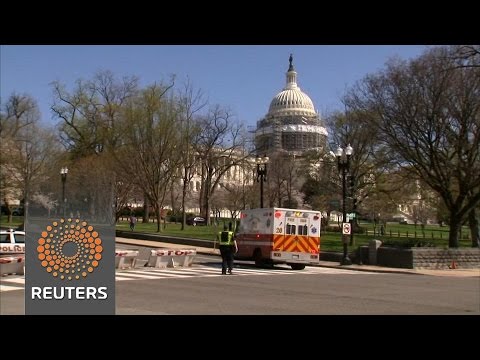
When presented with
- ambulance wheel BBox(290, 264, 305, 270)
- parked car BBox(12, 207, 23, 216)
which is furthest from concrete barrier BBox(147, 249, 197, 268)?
parked car BBox(12, 207, 23, 216)

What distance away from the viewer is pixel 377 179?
51.7 m

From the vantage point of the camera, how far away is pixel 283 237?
2606 cm

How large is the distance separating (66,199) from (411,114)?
90.0ft

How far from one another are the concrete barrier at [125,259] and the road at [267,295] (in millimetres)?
903

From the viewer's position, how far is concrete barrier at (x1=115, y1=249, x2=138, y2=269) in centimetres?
2227

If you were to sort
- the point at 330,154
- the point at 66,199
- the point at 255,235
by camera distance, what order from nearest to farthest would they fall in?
the point at 66,199 → the point at 255,235 → the point at 330,154

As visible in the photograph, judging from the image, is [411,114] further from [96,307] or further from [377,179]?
[96,307]

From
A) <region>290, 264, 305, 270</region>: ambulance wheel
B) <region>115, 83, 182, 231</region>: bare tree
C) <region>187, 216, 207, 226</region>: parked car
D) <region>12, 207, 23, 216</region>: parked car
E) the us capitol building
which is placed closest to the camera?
<region>290, 264, 305, 270</region>: ambulance wheel

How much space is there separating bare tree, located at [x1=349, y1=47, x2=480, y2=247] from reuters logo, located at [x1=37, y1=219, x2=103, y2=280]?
90.2 feet

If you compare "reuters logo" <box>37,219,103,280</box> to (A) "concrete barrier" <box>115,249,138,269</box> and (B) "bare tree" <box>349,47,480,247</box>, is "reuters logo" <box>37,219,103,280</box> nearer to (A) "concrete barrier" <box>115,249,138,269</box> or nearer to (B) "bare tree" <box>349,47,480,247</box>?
(A) "concrete barrier" <box>115,249,138,269</box>

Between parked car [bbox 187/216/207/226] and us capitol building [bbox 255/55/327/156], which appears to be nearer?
parked car [bbox 187/216/207/226]
